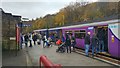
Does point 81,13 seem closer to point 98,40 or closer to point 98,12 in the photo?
point 98,12

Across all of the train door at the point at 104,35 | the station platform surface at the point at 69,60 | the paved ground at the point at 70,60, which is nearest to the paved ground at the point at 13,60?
the station platform surface at the point at 69,60

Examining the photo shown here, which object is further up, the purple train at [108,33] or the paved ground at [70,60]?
the purple train at [108,33]

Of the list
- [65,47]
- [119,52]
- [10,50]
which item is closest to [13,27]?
[10,50]

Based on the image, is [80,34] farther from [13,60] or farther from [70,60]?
[13,60]

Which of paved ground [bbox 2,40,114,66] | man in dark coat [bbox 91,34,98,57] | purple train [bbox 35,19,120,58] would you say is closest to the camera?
paved ground [bbox 2,40,114,66]

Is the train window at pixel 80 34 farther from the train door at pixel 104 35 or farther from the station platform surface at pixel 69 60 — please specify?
the station platform surface at pixel 69 60

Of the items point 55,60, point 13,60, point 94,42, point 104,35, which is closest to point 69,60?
point 55,60

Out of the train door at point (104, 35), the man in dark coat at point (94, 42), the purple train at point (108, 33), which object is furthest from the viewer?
the train door at point (104, 35)

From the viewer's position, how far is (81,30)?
2234cm

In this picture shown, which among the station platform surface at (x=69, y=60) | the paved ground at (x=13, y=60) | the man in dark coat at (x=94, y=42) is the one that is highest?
the man in dark coat at (x=94, y=42)

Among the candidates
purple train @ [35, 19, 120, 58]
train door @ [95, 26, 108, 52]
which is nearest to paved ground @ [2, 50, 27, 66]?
purple train @ [35, 19, 120, 58]

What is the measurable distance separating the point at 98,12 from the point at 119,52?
134 feet

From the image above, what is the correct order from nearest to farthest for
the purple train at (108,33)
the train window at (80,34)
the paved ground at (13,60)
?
the paved ground at (13,60), the purple train at (108,33), the train window at (80,34)

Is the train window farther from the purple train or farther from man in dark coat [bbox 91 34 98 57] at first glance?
man in dark coat [bbox 91 34 98 57]
